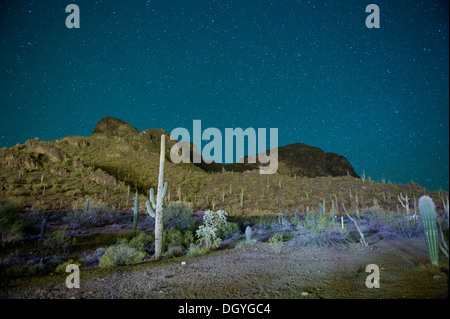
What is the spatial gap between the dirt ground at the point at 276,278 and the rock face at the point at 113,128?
43058 millimetres

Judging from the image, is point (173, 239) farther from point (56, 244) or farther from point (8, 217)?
point (8, 217)

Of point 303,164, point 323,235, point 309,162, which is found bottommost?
point 323,235

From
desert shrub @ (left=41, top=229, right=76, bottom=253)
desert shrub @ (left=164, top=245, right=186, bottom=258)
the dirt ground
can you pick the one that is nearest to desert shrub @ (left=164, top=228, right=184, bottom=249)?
desert shrub @ (left=164, top=245, right=186, bottom=258)

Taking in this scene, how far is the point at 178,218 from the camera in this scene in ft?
48.4

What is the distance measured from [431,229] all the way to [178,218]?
1311 cm

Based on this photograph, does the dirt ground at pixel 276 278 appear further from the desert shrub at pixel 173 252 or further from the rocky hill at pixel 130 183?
the rocky hill at pixel 130 183

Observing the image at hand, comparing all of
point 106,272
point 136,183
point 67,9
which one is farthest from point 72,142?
point 106,272

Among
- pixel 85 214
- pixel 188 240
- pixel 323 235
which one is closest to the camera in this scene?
pixel 323 235

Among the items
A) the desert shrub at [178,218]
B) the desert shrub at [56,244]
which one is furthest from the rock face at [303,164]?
the desert shrub at [56,244]

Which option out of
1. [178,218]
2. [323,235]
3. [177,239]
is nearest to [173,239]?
[177,239]

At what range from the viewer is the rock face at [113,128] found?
45469 millimetres

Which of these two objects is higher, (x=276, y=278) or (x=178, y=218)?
(x=276, y=278)

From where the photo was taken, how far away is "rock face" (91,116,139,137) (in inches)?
1790

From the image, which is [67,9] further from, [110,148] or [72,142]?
[72,142]
